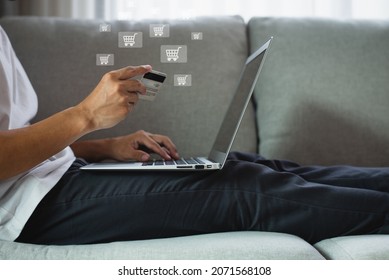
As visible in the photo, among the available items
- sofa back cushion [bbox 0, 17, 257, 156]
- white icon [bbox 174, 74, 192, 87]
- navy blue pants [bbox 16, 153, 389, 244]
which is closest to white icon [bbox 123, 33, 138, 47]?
sofa back cushion [bbox 0, 17, 257, 156]

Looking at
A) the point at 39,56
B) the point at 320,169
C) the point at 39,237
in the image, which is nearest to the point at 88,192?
the point at 39,237

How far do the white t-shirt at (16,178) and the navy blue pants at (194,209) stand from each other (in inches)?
0.9

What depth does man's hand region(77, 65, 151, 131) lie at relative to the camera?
2.22 ft

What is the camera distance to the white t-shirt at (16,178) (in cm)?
68

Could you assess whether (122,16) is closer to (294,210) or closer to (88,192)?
(88,192)

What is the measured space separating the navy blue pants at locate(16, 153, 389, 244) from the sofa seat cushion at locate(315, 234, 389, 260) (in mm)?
27

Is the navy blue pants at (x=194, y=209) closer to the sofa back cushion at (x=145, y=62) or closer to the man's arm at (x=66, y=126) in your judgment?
the man's arm at (x=66, y=126)

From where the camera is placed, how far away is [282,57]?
47.6 inches

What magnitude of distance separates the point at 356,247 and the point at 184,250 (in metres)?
0.25

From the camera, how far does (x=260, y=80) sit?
1229 millimetres

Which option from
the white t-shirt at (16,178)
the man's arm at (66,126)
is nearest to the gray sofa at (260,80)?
the white t-shirt at (16,178)

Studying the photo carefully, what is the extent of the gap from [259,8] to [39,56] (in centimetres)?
74

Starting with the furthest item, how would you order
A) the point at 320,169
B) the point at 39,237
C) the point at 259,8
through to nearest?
1. the point at 259,8
2. the point at 320,169
3. the point at 39,237

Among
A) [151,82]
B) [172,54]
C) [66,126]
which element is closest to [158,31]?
[172,54]
